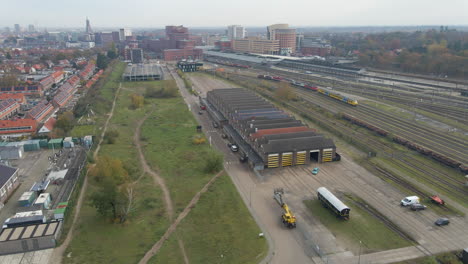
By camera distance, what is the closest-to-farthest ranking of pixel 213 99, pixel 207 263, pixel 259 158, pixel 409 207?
1. pixel 207 263
2. pixel 409 207
3. pixel 259 158
4. pixel 213 99

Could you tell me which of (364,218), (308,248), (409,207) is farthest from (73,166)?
(409,207)

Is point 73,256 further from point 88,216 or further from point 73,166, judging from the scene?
point 73,166

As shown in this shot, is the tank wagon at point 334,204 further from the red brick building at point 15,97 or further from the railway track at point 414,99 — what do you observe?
the red brick building at point 15,97

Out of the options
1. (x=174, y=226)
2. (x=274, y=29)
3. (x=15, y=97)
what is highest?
(x=274, y=29)

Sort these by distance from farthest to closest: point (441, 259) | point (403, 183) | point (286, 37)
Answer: point (286, 37), point (403, 183), point (441, 259)

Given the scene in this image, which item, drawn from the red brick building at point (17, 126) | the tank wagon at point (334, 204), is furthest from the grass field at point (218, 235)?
the red brick building at point (17, 126)

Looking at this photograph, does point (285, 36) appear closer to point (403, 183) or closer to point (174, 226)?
point (403, 183)

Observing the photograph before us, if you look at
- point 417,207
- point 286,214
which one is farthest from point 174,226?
point 417,207
